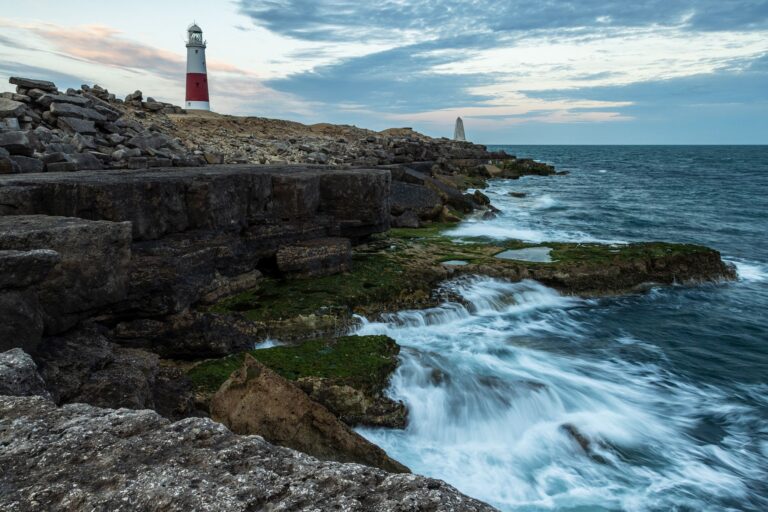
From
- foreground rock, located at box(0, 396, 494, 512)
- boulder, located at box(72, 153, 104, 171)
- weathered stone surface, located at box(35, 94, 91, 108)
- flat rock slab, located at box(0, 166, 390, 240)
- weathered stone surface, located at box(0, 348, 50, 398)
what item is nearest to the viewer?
foreground rock, located at box(0, 396, 494, 512)

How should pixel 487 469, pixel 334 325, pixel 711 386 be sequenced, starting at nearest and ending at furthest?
1. pixel 487 469
2. pixel 334 325
3. pixel 711 386

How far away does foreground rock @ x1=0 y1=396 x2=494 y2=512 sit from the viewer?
2244 mm

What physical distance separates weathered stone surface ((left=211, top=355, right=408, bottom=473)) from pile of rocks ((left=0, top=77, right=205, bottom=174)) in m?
7.18

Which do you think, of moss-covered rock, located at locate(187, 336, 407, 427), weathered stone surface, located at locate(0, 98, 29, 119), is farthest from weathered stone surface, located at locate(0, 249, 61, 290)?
weathered stone surface, located at locate(0, 98, 29, 119)

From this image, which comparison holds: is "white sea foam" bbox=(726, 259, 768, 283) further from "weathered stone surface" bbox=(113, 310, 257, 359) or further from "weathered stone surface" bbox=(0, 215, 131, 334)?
"weathered stone surface" bbox=(0, 215, 131, 334)

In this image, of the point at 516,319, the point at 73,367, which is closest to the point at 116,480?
the point at 73,367

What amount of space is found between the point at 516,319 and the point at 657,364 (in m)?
2.69

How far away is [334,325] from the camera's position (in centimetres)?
891

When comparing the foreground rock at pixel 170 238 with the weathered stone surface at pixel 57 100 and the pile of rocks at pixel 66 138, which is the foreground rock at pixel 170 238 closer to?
the pile of rocks at pixel 66 138

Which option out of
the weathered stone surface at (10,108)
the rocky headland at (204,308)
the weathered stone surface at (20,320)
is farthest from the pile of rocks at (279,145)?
the weathered stone surface at (20,320)

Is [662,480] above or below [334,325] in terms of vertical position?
below

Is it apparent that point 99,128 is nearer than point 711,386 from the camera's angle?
No

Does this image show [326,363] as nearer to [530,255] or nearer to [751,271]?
[530,255]

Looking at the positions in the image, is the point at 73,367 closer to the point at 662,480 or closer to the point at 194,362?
the point at 194,362
